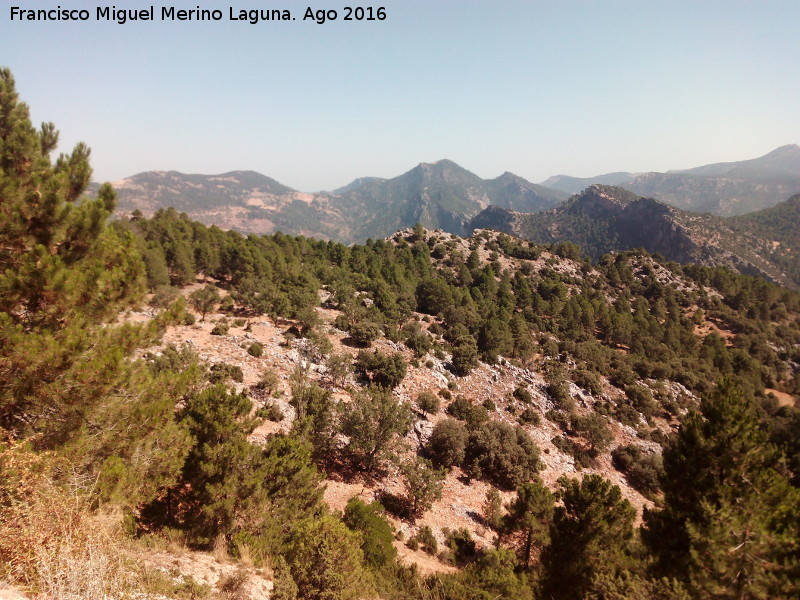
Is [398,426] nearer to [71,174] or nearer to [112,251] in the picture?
[112,251]

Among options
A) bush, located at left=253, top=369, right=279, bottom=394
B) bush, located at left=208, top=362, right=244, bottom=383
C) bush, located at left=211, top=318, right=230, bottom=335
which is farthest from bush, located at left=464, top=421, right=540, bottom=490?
bush, located at left=211, top=318, right=230, bottom=335

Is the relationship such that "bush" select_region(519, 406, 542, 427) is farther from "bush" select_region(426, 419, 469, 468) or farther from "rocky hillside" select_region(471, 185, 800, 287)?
"rocky hillside" select_region(471, 185, 800, 287)

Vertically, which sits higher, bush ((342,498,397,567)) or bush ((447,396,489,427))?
bush ((342,498,397,567))

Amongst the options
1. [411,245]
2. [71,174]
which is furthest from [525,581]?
[411,245]

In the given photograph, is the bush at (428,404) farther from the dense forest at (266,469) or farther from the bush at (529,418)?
the bush at (529,418)

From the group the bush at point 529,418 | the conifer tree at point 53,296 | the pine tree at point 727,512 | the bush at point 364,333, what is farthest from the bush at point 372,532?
the bush at point 529,418

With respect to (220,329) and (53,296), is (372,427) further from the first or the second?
(53,296)
